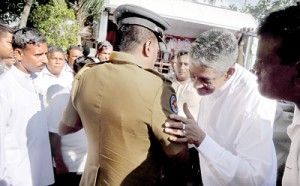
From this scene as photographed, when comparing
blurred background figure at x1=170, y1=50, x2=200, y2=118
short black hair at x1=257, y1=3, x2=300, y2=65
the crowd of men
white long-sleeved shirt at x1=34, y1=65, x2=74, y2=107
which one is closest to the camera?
short black hair at x1=257, y1=3, x2=300, y2=65

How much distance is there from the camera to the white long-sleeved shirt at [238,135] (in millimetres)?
1572

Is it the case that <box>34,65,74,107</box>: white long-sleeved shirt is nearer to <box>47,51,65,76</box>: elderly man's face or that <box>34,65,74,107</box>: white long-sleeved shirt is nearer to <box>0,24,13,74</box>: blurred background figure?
<box>47,51,65,76</box>: elderly man's face

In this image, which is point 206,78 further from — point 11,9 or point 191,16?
point 11,9

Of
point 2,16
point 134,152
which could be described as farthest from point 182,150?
point 2,16

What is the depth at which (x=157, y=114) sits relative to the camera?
136cm

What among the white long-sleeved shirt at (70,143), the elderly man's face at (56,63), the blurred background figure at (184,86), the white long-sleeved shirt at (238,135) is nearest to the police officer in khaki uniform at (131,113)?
the white long-sleeved shirt at (238,135)

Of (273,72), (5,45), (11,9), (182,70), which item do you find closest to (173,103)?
(273,72)

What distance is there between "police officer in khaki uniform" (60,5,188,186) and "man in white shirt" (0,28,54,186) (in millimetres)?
814

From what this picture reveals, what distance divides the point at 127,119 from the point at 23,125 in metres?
1.23

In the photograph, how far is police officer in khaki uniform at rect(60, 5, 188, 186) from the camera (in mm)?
1369

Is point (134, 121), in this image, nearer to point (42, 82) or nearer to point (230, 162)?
point (230, 162)

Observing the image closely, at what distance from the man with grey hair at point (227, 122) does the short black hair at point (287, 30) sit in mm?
556

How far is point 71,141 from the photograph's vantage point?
2678 millimetres

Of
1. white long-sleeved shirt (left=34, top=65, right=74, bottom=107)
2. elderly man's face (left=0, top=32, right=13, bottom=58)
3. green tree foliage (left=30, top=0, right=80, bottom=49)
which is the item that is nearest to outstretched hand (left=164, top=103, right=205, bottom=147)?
white long-sleeved shirt (left=34, top=65, right=74, bottom=107)
